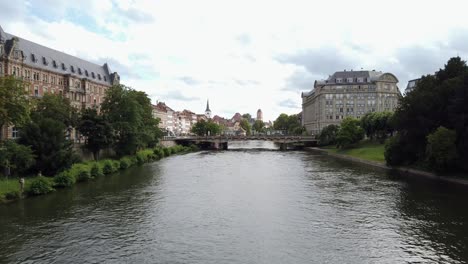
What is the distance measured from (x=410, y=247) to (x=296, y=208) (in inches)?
428

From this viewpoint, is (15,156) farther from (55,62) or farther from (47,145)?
(55,62)

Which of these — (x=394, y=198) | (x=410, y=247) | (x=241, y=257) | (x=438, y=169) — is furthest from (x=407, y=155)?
(x=241, y=257)

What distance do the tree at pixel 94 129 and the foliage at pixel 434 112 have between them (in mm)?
44931

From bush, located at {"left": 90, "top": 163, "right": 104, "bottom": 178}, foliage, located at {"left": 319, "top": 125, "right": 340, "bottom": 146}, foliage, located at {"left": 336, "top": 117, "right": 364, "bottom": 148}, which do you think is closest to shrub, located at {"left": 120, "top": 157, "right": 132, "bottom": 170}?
bush, located at {"left": 90, "top": 163, "right": 104, "bottom": 178}

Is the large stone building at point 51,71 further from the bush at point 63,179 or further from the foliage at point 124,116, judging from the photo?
the bush at point 63,179

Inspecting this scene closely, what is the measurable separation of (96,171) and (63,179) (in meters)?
8.42

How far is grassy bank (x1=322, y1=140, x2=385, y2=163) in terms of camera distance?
71.1 m

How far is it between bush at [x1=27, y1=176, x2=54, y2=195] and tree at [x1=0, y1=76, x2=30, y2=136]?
7040 millimetres

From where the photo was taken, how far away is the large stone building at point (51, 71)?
202 ft

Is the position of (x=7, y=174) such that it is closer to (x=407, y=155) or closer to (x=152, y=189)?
(x=152, y=189)

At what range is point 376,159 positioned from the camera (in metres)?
68.0

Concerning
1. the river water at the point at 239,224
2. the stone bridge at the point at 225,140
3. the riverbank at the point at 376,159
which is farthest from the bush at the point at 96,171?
the stone bridge at the point at 225,140

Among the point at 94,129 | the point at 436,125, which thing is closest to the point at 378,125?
the point at 436,125

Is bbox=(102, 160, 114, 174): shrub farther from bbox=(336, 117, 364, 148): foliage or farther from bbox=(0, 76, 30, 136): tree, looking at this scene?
bbox=(336, 117, 364, 148): foliage
